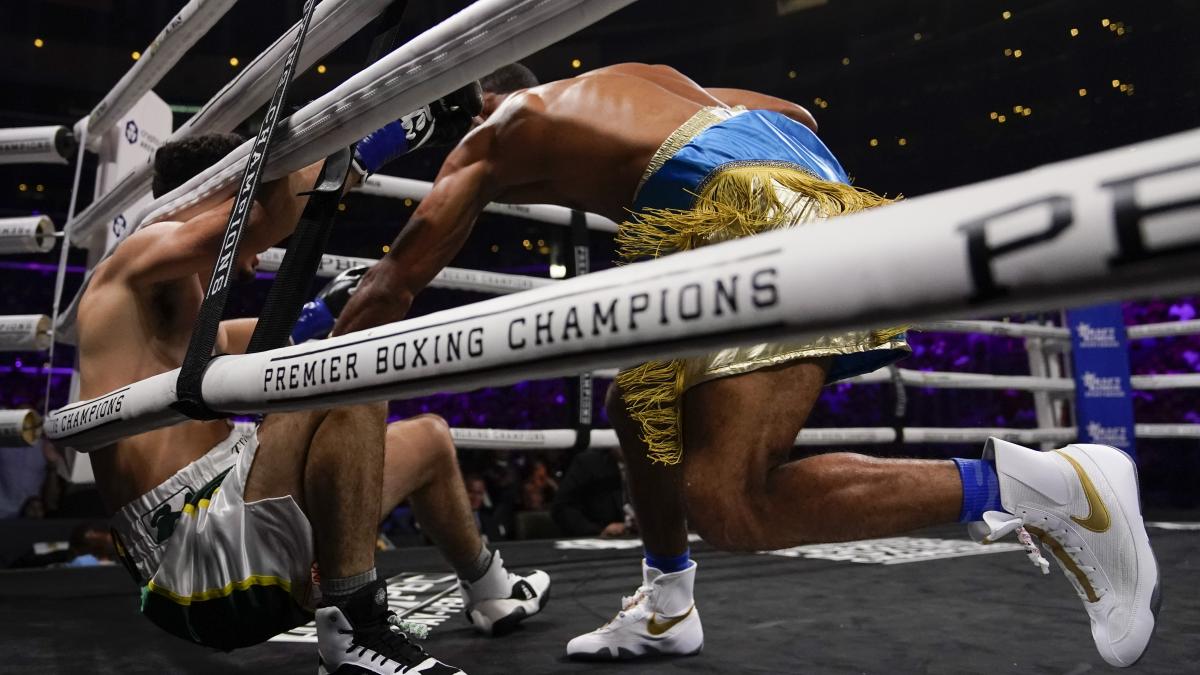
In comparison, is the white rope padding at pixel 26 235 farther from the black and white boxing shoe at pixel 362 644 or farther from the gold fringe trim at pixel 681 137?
the gold fringe trim at pixel 681 137

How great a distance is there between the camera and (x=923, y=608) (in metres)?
1.56

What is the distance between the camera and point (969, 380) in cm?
316

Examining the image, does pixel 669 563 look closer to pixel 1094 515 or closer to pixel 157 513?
pixel 1094 515

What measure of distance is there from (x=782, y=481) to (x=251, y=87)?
1.02 meters

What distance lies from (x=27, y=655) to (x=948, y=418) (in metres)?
7.25

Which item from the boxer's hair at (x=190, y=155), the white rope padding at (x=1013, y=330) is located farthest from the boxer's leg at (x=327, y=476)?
the white rope padding at (x=1013, y=330)

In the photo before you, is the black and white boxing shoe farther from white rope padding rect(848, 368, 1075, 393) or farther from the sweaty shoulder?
white rope padding rect(848, 368, 1075, 393)

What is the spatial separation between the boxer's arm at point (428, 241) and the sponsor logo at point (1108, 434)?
3.17m

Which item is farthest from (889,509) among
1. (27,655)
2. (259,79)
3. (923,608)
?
(27,655)

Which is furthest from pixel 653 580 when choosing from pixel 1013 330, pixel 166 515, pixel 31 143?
pixel 1013 330

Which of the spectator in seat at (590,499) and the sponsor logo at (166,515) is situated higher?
the sponsor logo at (166,515)

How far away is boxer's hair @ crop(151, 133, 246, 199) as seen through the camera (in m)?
1.47

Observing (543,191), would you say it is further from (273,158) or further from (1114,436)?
(1114,436)

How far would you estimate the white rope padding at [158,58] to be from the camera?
1683mm
